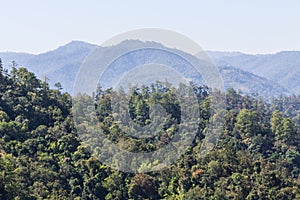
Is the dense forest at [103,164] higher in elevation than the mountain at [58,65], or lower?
lower

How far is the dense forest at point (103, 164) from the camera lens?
18.3 meters

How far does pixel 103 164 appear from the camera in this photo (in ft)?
65.2

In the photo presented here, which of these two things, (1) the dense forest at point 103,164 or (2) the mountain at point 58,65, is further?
(2) the mountain at point 58,65

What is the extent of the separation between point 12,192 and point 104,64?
716cm

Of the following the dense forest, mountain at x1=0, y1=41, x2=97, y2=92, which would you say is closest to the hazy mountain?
mountain at x1=0, y1=41, x2=97, y2=92

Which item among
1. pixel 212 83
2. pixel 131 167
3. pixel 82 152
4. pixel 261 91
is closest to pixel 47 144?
pixel 82 152

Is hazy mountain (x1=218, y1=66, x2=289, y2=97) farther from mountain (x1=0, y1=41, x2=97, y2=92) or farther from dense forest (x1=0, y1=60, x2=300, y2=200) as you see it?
dense forest (x1=0, y1=60, x2=300, y2=200)

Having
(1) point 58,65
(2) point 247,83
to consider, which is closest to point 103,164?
(2) point 247,83

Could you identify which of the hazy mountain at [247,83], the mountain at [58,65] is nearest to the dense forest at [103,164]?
the hazy mountain at [247,83]

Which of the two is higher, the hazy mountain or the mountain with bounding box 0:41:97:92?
the mountain with bounding box 0:41:97:92

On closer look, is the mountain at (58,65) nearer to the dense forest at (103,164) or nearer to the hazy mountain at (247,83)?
the hazy mountain at (247,83)

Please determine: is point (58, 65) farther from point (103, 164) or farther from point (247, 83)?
point (103, 164)

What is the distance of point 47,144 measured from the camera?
806 inches

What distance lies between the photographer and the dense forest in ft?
60.0
